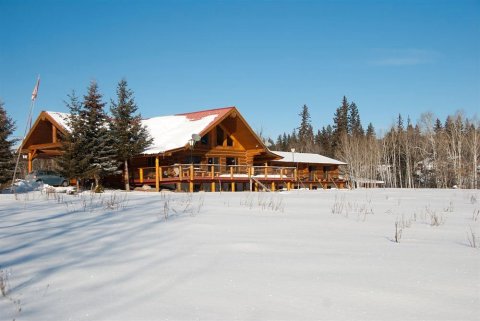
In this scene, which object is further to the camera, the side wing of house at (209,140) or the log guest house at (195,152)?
the side wing of house at (209,140)

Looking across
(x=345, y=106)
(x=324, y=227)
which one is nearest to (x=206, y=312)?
(x=324, y=227)

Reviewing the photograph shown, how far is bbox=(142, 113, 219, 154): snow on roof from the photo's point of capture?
26.6 metres

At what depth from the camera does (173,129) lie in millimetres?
30938

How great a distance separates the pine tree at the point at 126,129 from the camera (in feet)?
82.8

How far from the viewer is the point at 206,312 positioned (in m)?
3.03

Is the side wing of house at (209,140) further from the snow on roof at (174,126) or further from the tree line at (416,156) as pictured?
the tree line at (416,156)

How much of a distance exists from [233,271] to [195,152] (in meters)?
26.8

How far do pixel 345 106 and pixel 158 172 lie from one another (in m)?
63.3

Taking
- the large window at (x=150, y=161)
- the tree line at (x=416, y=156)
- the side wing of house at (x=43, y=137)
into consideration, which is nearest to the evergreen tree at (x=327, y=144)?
the tree line at (x=416, y=156)

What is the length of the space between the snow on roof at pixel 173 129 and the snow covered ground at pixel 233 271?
19758mm

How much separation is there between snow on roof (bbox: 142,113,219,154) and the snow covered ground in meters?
19.8

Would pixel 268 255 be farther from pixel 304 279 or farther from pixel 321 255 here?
pixel 304 279

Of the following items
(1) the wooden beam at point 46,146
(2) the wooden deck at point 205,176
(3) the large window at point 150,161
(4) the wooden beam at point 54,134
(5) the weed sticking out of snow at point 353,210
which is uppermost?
(4) the wooden beam at point 54,134

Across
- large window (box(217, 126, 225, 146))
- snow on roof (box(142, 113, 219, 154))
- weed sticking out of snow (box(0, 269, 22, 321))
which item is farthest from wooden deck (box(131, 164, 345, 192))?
weed sticking out of snow (box(0, 269, 22, 321))
